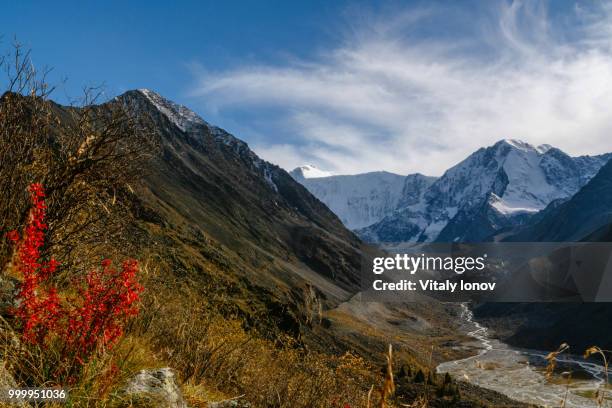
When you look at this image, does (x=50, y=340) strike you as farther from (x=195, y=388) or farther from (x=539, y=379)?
(x=539, y=379)

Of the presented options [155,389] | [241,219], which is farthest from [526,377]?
[155,389]

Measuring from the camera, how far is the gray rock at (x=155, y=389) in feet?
15.7

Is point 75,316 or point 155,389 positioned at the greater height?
point 75,316

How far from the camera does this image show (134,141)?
38.0ft

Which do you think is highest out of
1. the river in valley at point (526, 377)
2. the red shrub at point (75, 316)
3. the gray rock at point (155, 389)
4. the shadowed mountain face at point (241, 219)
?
the shadowed mountain face at point (241, 219)

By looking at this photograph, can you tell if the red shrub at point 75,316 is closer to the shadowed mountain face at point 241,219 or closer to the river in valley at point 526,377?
the river in valley at point 526,377

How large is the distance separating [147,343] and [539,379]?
270 ft

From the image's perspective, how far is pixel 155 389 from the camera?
16.1 feet

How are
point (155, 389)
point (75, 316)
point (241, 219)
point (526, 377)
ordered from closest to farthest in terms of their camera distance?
point (155, 389) → point (75, 316) → point (526, 377) → point (241, 219)

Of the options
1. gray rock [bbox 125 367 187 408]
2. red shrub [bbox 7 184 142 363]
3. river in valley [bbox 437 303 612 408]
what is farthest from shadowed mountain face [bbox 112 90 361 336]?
gray rock [bbox 125 367 187 408]

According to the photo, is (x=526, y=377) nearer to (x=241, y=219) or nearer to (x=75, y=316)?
(x=241, y=219)

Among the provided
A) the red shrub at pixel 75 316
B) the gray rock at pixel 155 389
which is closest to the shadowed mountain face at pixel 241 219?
the red shrub at pixel 75 316

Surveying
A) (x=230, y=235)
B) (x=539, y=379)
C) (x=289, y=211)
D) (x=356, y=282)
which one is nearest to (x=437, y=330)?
(x=356, y=282)

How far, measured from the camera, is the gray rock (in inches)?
188
